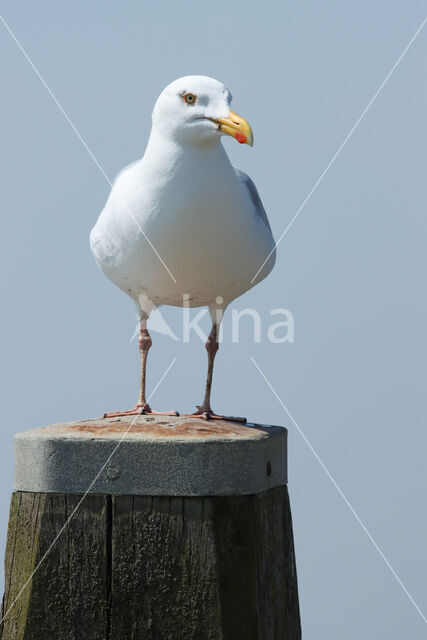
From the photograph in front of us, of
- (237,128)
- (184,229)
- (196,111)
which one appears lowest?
(184,229)

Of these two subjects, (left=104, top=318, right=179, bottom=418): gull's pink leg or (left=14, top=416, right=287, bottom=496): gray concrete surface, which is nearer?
(left=14, top=416, right=287, bottom=496): gray concrete surface

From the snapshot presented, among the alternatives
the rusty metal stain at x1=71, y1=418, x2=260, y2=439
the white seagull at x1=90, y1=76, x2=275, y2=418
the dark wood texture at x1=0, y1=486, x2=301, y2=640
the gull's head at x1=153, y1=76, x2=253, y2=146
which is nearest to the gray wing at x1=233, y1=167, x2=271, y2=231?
the white seagull at x1=90, y1=76, x2=275, y2=418

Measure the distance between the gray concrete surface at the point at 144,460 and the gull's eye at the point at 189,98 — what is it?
1.61 metres

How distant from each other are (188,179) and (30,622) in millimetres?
2170

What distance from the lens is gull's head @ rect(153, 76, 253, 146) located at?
4598mm

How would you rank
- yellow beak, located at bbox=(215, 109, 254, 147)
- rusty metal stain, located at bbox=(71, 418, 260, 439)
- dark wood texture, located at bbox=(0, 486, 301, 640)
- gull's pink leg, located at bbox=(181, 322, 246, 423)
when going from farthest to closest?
gull's pink leg, located at bbox=(181, 322, 246, 423)
yellow beak, located at bbox=(215, 109, 254, 147)
rusty metal stain, located at bbox=(71, 418, 260, 439)
dark wood texture, located at bbox=(0, 486, 301, 640)

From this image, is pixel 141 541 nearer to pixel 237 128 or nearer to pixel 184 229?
pixel 184 229

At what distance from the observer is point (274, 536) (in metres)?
4.21

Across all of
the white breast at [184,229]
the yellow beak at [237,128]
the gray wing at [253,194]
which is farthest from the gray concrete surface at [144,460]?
the gray wing at [253,194]

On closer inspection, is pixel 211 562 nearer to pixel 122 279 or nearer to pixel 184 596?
pixel 184 596

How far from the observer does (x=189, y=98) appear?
4.70 meters

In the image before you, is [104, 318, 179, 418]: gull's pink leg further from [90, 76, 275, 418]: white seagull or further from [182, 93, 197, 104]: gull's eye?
[182, 93, 197, 104]: gull's eye

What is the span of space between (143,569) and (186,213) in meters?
1.73

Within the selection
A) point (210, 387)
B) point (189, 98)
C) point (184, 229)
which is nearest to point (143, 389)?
point (210, 387)
